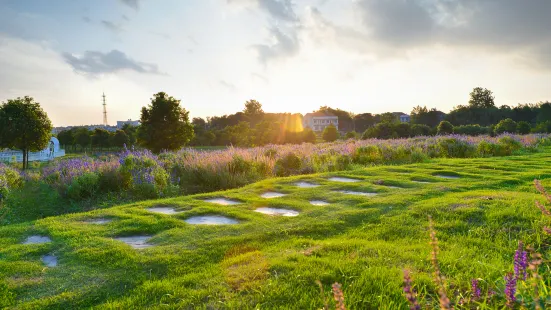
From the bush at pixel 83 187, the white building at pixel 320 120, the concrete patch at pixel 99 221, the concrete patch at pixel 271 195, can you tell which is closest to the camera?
the concrete patch at pixel 99 221

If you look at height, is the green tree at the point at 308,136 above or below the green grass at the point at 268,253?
above

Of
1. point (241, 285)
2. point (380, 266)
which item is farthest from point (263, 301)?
point (380, 266)

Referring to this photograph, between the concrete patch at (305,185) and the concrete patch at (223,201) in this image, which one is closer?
the concrete patch at (223,201)

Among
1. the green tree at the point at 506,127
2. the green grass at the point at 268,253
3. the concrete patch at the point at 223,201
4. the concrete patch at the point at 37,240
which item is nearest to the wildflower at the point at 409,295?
the green grass at the point at 268,253

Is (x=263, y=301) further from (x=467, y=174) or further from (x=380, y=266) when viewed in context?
(x=467, y=174)

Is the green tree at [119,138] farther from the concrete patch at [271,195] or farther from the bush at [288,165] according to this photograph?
the concrete patch at [271,195]

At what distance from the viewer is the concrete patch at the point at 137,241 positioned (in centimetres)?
301

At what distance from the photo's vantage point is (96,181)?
6461 millimetres

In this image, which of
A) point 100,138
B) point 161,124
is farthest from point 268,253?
point 100,138

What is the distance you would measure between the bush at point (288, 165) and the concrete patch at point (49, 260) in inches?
237

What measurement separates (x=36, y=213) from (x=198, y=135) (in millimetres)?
38210

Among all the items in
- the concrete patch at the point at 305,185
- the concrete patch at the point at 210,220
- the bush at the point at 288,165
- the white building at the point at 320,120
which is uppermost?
the white building at the point at 320,120

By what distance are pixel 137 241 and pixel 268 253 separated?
4.23 ft

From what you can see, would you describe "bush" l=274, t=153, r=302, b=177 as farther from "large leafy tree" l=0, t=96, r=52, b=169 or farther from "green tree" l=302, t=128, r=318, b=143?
"green tree" l=302, t=128, r=318, b=143
